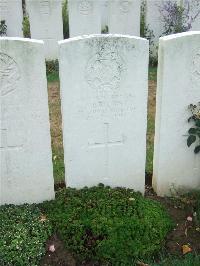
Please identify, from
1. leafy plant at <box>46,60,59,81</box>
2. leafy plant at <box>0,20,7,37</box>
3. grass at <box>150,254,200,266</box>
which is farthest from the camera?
leafy plant at <box>0,20,7,37</box>

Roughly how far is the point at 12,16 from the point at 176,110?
7.08 metres

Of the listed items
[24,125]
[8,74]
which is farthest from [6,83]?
[24,125]

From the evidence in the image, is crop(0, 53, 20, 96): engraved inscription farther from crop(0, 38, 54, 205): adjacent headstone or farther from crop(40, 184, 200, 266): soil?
crop(40, 184, 200, 266): soil

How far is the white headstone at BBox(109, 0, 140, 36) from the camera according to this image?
33.0ft

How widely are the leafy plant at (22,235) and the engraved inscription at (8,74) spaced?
1.22 metres

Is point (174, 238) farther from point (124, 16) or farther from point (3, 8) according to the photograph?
point (3, 8)

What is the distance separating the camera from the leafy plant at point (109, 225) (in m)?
4.06

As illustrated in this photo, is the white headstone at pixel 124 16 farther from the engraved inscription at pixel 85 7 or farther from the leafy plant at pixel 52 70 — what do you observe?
the leafy plant at pixel 52 70

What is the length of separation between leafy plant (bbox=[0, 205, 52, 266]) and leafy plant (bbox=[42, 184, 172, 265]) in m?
0.15

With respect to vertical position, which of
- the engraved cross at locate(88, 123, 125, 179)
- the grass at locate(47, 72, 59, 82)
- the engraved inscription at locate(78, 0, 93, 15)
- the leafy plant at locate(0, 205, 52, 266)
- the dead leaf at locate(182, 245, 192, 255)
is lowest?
the dead leaf at locate(182, 245, 192, 255)

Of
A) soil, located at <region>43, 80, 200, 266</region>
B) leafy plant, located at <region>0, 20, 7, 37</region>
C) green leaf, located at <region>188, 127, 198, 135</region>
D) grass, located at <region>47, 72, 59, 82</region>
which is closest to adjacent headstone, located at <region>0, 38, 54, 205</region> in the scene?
soil, located at <region>43, 80, 200, 266</region>

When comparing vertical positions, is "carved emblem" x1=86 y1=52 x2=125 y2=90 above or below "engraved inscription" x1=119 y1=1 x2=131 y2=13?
below

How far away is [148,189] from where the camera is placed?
515 cm

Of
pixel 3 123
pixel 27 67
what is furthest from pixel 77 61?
pixel 3 123
